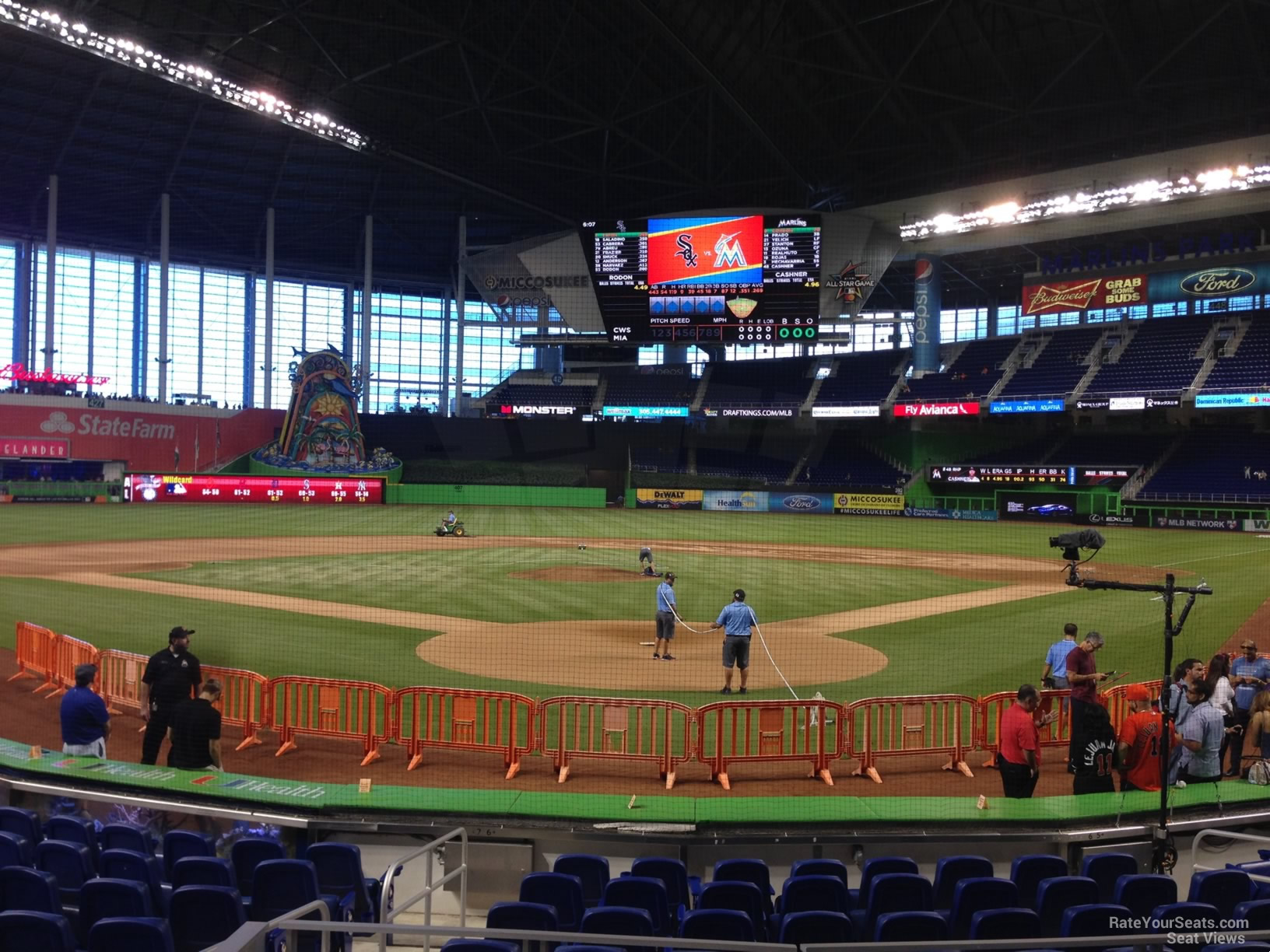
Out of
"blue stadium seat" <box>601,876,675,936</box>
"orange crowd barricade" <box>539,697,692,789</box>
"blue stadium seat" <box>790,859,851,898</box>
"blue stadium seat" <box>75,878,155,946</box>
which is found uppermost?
"blue stadium seat" <box>75,878,155,946</box>

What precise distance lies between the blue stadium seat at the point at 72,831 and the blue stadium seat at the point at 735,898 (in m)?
4.23

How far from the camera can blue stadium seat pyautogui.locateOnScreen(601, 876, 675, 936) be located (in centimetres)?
520

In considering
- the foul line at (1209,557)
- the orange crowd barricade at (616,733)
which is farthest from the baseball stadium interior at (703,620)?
the foul line at (1209,557)

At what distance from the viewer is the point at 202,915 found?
4789mm

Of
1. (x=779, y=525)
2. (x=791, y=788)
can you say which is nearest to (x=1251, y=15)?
(x=779, y=525)

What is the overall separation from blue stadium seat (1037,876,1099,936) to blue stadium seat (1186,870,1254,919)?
66cm

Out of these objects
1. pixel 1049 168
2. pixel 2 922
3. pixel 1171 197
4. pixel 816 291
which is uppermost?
pixel 1049 168

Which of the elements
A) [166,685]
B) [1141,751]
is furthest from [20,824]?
[1141,751]

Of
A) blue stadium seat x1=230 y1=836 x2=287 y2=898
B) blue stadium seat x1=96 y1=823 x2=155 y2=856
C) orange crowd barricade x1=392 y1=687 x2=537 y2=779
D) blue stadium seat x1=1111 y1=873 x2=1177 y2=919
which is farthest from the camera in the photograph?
orange crowd barricade x1=392 y1=687 x2=537 y2=779

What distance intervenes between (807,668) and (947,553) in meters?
20.5

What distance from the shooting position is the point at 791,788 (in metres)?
10.2

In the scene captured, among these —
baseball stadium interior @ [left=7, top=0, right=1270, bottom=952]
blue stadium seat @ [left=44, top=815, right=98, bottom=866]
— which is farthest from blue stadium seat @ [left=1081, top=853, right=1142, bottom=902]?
blue stadium seat @ [left=44, top=815, right=98, bottom=866]

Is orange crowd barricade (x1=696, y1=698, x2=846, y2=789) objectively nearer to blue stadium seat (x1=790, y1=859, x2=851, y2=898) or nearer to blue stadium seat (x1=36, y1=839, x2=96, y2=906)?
blue stadium seat (x1=790, y1=859, x2=851, y2=898)

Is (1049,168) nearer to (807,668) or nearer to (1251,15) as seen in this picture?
(1251,15)
